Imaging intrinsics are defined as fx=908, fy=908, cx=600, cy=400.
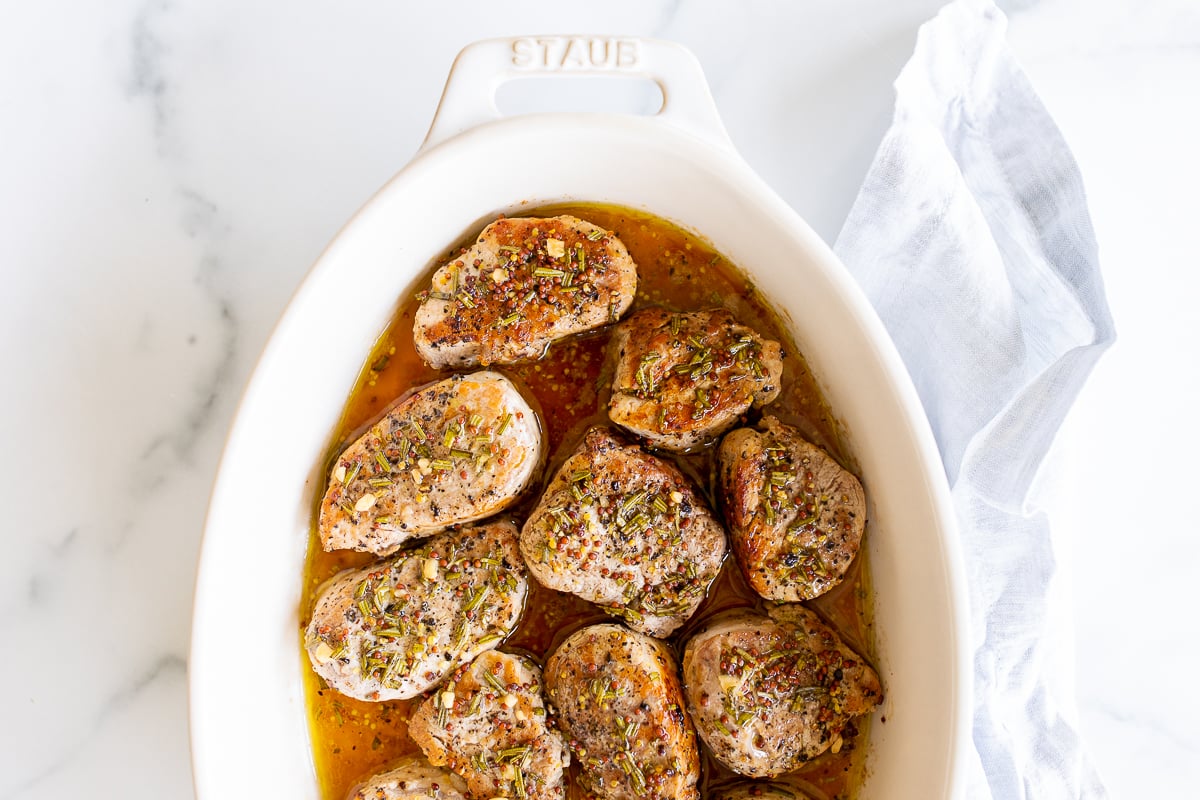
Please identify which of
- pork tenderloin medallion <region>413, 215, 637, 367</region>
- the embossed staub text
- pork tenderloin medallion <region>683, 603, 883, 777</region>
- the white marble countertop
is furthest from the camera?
the white marble countertop

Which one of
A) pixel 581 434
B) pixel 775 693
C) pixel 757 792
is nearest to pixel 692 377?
pixel 581 434

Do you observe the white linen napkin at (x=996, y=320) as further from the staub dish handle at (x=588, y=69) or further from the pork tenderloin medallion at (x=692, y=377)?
the staub dish handle at (x=588, y=69)

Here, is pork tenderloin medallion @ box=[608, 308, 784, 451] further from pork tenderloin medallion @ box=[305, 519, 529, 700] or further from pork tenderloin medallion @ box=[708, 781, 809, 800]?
pork tenderloin medallion @ box=[708, 781, 809, 800]

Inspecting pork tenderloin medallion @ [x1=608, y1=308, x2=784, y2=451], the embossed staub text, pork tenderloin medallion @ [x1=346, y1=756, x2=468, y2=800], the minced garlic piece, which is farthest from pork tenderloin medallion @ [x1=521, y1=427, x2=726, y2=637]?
the embossed staub text

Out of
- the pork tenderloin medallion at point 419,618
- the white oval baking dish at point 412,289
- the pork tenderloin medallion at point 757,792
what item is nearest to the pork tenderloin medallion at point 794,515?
the white oval baking dish at point 412,289

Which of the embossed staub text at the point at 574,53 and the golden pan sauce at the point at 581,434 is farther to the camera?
the golden pan sauce at the point at 581,434

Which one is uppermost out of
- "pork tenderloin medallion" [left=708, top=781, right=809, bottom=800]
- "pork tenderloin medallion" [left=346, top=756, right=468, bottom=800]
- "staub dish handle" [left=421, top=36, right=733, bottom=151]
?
"staub dish handle" [left=421, top=36, right=733, bottom=151]

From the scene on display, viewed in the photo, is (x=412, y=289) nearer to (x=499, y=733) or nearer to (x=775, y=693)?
(x=499, y=733)
